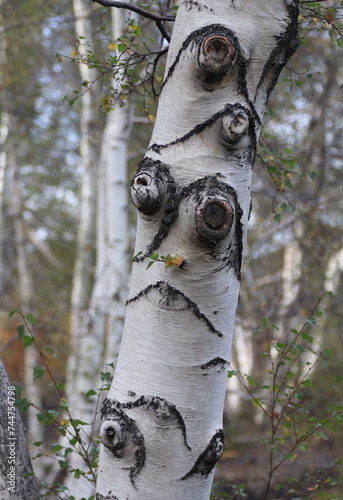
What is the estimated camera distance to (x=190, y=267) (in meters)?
1.16

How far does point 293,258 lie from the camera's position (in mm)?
9562

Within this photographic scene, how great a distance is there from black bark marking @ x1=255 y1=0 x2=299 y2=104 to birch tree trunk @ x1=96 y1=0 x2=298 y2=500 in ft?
Result: 0.07

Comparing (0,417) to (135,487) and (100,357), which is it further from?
(100,357)

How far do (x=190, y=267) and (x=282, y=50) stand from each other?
58cm

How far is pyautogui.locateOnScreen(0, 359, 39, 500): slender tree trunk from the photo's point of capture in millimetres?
1303

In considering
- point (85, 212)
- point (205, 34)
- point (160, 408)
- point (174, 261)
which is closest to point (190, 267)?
point (174, 261)

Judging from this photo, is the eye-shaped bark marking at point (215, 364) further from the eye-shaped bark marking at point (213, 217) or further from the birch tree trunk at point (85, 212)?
the birch tree trunk at point (85, 212)

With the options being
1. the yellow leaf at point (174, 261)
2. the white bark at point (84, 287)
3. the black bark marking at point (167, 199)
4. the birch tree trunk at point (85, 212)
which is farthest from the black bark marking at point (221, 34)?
the birch tree trunk at point (85, 212)

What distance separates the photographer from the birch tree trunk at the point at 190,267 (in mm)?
1147

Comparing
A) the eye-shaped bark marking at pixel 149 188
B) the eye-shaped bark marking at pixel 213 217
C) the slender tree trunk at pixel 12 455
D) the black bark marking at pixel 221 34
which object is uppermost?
the black bark marking at pixel 221 34

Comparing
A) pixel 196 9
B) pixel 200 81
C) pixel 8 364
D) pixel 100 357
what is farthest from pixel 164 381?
pixel 8 364

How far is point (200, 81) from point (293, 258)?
861cm

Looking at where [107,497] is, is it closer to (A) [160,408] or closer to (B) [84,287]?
(A) [160,408]

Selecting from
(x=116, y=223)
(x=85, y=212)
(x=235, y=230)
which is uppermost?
(x=85, y=212)
